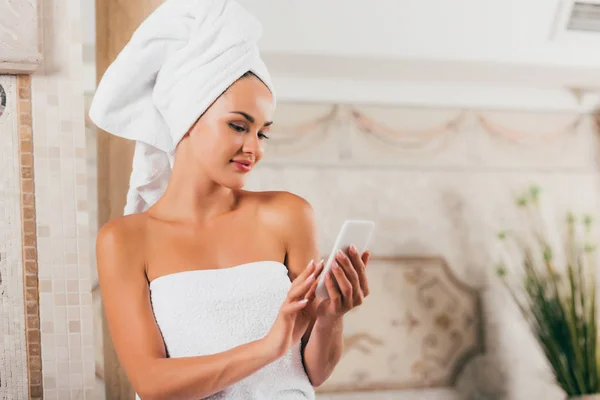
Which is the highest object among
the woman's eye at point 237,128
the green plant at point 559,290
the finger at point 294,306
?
the woman's eye at point 237,128

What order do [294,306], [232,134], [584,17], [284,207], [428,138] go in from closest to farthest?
[294,306] < [232,134] < [284,207] < [584,17] < [428,138]

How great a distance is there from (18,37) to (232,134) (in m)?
0.42

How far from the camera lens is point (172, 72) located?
0.96 metres

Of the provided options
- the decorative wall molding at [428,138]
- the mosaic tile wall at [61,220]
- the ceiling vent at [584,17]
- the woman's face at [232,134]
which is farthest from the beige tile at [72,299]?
the ceiling vent at [584,17]

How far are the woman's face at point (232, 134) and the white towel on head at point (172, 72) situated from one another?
2 cm

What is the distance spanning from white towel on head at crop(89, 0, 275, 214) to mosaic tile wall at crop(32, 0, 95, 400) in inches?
5.3

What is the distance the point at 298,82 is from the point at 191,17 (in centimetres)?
111

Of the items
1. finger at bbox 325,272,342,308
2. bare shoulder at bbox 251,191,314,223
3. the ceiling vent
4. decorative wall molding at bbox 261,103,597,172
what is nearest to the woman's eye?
bare shoulder at bbox 251,191,314,223

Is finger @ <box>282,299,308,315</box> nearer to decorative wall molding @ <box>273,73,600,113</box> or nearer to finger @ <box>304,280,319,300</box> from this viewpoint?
finger @ <box>304,280,319,300</box>

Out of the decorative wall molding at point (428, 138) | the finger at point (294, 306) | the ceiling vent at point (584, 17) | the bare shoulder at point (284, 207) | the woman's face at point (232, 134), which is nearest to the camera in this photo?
the finger at point (294, 306)

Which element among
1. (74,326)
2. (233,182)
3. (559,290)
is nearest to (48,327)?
A: (74,326)

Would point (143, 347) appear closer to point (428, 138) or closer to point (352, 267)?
point (352, 267)

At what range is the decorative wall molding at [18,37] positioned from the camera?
1.06 m

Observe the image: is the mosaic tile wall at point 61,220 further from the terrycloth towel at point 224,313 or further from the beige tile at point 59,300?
the terrycloth towel at point 224,313
